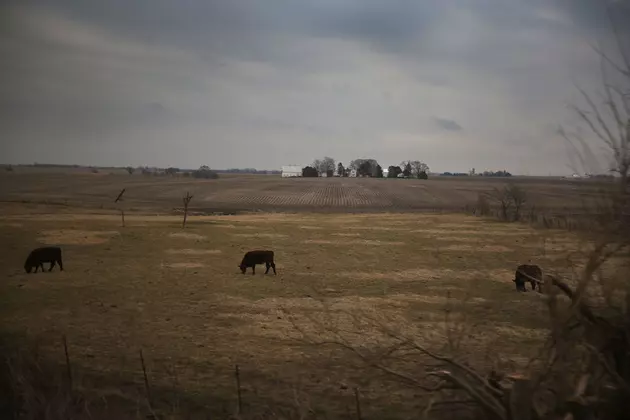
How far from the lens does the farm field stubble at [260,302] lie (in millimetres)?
5707

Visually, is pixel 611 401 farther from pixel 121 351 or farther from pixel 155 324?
pixel 155 324

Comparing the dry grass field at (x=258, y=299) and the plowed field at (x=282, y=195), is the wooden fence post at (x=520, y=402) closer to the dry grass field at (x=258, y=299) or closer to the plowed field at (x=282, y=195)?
the dry grass field at (x=258, y=299)

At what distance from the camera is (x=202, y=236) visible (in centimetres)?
2161

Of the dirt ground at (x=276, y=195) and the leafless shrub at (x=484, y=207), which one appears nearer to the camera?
the leafless shrub at (x=484, y=207)

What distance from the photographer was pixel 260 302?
10.5 metres

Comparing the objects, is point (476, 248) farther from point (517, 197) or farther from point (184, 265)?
point (184, 265)

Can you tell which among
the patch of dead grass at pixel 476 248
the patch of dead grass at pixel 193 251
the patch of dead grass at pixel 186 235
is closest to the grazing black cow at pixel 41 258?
the patch of dead grass at pixel 193 251

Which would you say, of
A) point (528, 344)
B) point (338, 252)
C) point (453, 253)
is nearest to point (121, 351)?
point (528, 344)

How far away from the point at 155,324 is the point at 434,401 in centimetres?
688

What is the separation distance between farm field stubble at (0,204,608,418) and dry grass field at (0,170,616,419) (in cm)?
4

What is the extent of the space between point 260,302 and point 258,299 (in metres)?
0.29

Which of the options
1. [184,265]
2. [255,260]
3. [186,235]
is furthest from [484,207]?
[184,265]

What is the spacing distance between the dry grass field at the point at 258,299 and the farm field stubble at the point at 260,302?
0.04 meters

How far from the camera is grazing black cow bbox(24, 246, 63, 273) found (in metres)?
12.9
